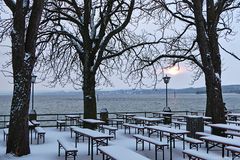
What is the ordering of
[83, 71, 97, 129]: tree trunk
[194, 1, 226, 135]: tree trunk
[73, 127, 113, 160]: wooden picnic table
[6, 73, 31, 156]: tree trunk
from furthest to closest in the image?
[83, 71, 97, 129]: tree trunk
[194, 1, 226, 135]: tree trunk
[6, 73, 31, 156]: tree trunk
[73, 127, 113, 160]: wooden picnic table

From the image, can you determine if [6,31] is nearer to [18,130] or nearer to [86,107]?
[86,107]

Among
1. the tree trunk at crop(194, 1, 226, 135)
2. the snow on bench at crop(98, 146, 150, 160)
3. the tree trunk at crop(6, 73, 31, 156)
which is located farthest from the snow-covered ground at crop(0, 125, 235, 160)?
the snow on bench at crop(98, 146, 150, 160)

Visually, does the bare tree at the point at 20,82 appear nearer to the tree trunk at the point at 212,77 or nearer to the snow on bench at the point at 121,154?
the snow on bench at the point at 121,154

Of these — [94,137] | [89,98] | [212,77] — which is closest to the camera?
[94,137]

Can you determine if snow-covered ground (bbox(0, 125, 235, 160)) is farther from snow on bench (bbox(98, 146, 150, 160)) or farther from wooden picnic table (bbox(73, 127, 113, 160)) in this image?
snow on bench (bbox(98, 146, 150, 160))

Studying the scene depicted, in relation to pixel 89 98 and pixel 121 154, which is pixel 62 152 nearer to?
pixel 121 154

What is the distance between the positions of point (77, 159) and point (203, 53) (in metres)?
7.33

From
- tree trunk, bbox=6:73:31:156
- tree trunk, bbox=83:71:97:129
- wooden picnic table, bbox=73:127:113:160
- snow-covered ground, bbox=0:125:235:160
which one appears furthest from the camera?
tree trunk, bbox=83:71:97:129

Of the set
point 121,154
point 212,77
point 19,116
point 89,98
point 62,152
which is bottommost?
point 62,152

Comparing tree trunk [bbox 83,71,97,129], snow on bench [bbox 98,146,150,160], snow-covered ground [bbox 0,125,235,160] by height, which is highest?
tree trunk [bbox 83,71,97,129]

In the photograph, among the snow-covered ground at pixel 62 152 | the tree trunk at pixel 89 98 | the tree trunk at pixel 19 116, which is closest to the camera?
the snow-covered ground at pixel 62 152

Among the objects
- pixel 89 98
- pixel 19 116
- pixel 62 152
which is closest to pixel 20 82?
pixel 19 116

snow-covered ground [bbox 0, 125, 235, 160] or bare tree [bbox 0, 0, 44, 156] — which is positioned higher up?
bare tree [bbox 0, 0, 44, 156]

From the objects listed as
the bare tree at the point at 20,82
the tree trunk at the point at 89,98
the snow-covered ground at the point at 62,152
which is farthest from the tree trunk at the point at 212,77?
the bare tree at the point at 20,82
